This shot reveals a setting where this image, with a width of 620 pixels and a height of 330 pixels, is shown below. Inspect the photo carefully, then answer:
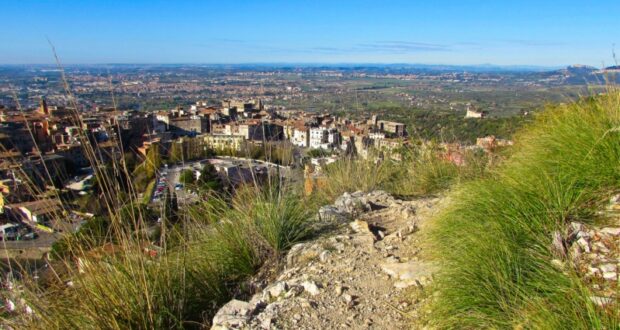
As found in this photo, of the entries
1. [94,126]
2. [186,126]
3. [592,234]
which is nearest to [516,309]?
[592,234]

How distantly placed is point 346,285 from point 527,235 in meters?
0.93

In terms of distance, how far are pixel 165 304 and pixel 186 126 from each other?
1094 inches

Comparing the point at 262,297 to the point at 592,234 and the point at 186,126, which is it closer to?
the point at 592,234

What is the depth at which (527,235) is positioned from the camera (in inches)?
77.0

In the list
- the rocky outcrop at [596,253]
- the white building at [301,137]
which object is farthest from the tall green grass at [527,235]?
the white building at [301,137]

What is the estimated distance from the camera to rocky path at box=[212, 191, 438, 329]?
1.84m

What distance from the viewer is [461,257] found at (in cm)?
176

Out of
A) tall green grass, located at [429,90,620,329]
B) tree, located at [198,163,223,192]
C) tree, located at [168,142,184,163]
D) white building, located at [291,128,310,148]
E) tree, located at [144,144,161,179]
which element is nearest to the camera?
tall green grass, located at [429,90,620,329]

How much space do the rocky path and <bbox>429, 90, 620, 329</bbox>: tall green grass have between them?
0.80ft

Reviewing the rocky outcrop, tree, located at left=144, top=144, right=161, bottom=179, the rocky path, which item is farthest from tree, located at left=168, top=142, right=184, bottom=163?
the rocky outcrop

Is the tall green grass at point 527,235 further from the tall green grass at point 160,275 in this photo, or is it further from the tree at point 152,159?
the tree at point 152,159

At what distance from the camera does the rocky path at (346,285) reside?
184 cm

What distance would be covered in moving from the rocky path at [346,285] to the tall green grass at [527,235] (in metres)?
0.24

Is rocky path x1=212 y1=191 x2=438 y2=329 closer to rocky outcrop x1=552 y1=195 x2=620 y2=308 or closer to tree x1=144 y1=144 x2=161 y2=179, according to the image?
rocky outcrop x1=552 y1=195 x2=620 y2=308
